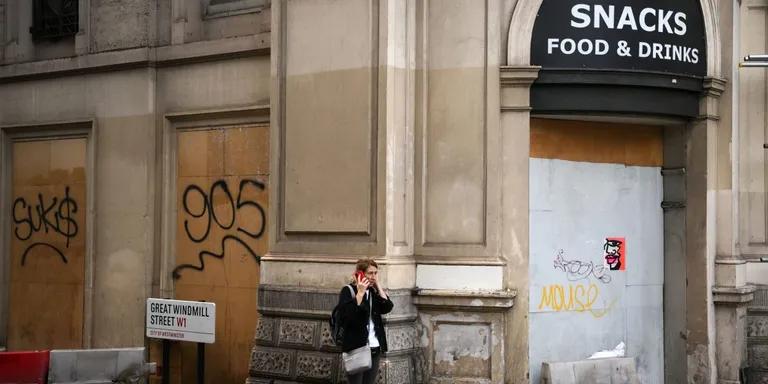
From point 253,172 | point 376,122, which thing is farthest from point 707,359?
point 253,172

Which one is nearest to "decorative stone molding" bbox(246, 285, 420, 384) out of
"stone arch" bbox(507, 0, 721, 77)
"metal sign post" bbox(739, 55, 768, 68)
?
"stone arch" bbox(507, 0, 721, 77)

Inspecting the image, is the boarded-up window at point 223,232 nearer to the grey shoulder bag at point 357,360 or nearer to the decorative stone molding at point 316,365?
the decorative stone molding at point 316,365

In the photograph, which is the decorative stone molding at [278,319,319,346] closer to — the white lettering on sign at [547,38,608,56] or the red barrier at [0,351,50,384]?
the red barrier at [0,351,50,384]

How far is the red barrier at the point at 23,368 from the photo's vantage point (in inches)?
550

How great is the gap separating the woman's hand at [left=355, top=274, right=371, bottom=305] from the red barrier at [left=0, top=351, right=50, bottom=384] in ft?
14.0

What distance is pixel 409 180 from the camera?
1388 cm

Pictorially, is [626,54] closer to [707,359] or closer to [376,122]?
[376,122]

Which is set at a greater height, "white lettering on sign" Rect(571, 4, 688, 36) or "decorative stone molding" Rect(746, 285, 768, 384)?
"white lettering on sign" Rect(571, 4, 688, 36)

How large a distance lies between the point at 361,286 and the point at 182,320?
3.22 metres

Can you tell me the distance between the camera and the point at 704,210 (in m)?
15.1

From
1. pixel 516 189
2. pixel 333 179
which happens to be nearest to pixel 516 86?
pixel 516 189

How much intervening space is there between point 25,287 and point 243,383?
4723 mm

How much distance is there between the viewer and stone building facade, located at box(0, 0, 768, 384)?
13.7 m

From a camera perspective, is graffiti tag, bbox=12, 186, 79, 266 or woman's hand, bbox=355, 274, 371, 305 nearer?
woman's hand, bbox=355, 274, 371, 305
